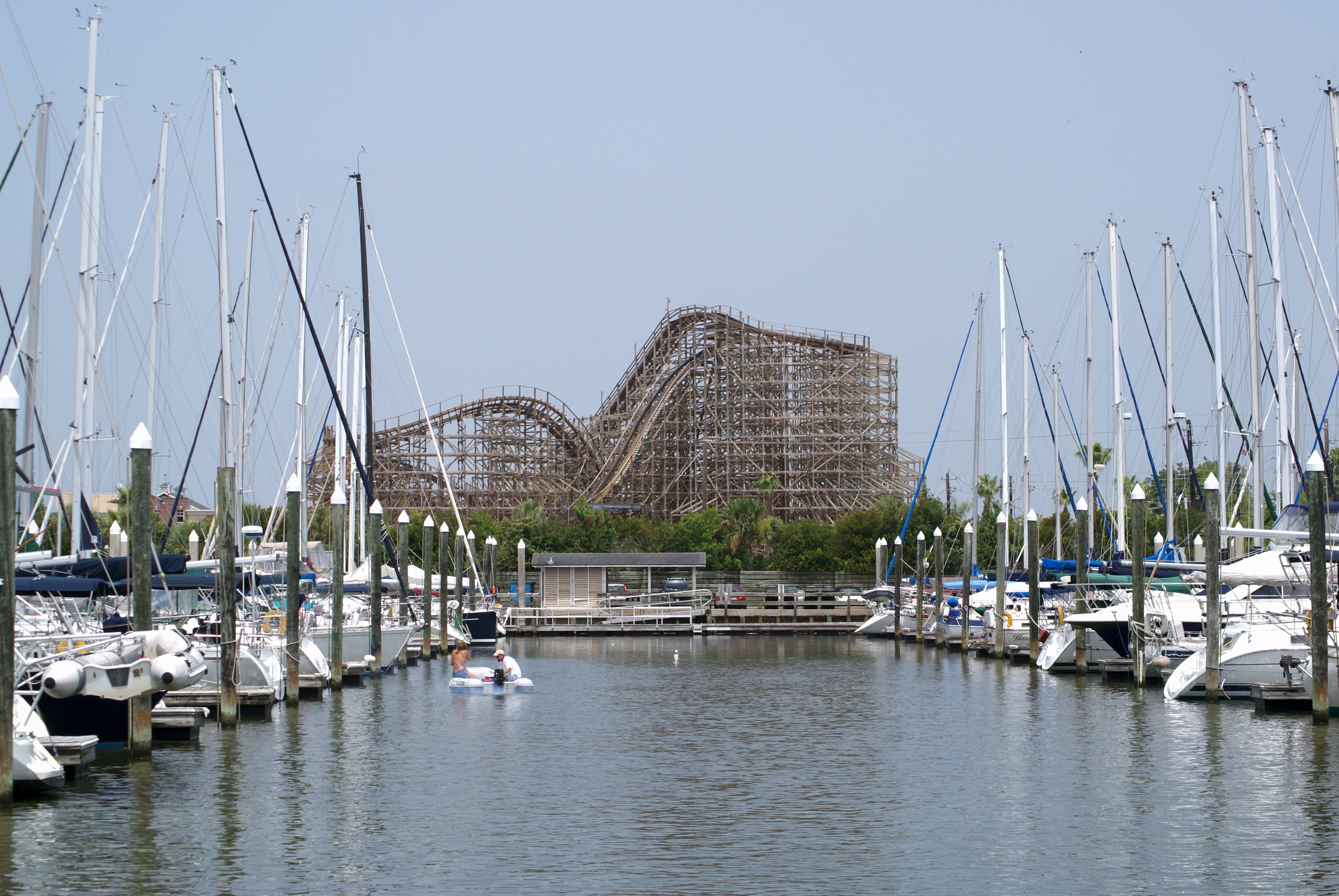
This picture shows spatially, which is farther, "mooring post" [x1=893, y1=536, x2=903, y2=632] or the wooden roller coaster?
the wooden roller coaster

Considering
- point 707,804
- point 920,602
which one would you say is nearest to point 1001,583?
point 920,602

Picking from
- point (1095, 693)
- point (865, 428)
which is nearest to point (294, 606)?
point (1095, 693)

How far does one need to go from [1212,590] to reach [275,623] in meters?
16.7

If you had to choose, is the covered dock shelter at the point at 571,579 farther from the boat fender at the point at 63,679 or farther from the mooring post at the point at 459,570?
the boat fender at the point at 63,679

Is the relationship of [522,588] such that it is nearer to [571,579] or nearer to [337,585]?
[571,579]

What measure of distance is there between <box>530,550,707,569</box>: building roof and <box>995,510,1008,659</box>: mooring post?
804 inches

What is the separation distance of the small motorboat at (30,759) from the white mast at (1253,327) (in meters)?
23.1

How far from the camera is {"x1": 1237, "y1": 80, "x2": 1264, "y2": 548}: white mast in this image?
2992cm

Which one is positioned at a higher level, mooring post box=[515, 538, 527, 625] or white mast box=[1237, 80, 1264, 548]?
white mast box=[1237, 80, 1264, 548]

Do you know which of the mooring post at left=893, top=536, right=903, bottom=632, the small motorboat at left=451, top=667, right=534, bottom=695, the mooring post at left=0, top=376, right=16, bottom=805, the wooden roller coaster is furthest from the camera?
the wooden roller coaster

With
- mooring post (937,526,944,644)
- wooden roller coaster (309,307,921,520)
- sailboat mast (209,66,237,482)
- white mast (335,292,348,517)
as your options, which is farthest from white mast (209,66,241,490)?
wooden roller coaster (309,307,921,520)

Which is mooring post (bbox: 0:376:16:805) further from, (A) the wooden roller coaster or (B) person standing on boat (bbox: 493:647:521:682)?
(A) the wooden roller coaster

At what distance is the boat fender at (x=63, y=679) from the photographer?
50.8 feet

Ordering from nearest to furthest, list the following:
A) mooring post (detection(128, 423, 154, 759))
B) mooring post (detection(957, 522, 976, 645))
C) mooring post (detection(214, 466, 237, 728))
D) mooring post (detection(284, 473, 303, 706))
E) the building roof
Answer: mooring post (detection(128, 423, 154, 759)) → mooring post (detection(214, 466, 237, 728)) → mooring post (detection(284, 473, 303, 706)) → mooring post (detection(957, 522, 976, 645)) → the building roof
